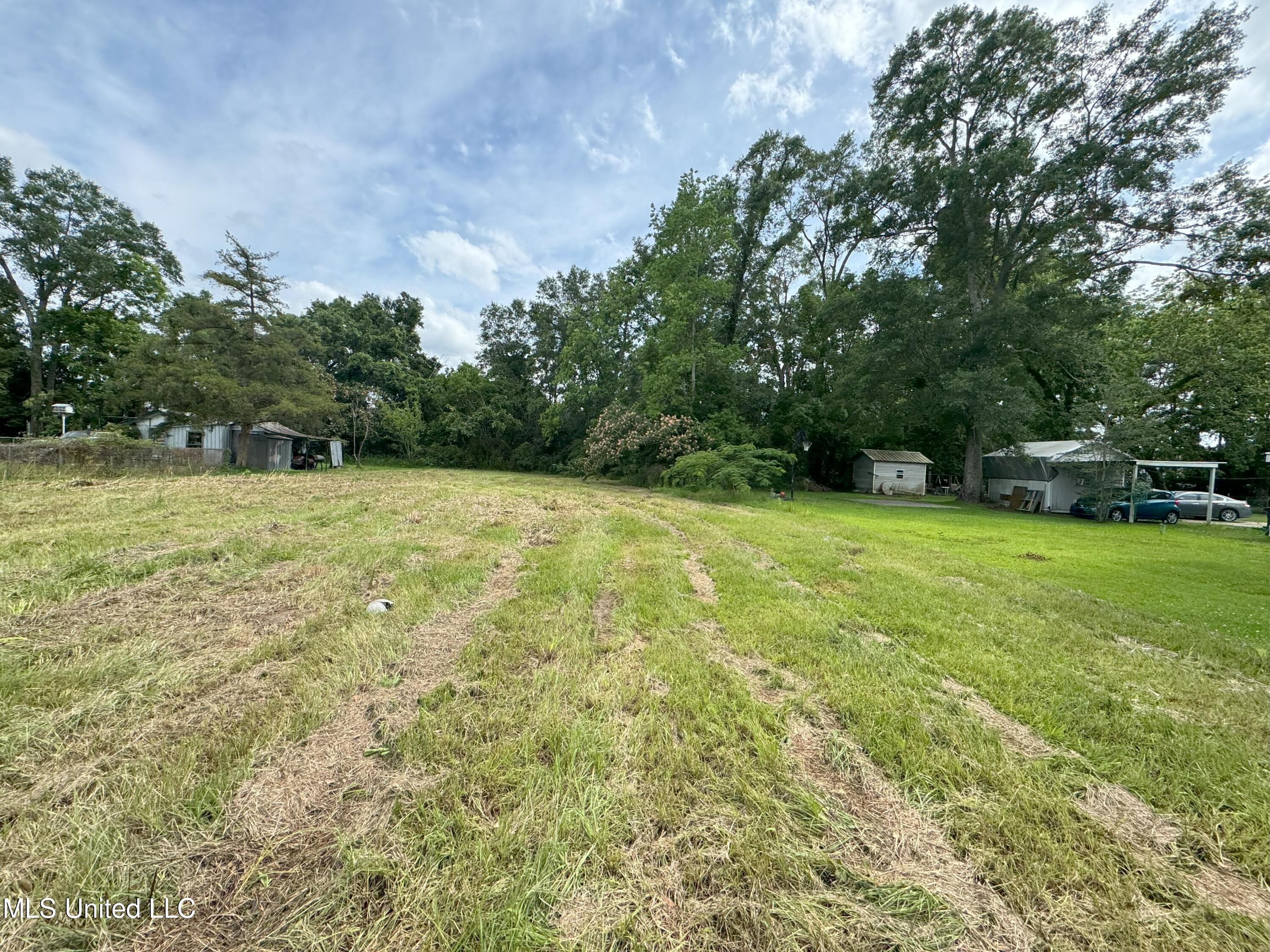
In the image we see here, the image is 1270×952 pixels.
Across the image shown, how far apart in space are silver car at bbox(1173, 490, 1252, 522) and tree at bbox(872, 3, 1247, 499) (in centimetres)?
579

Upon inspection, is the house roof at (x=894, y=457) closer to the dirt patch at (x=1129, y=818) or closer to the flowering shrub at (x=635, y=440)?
the flowering shrub at (x=635, y=440)

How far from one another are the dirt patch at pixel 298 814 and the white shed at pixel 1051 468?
18960 millimetres

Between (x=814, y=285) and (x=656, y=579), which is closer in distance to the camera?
(x=656, y=579)

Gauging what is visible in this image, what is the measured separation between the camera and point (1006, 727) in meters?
2.43

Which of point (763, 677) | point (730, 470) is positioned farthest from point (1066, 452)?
point (763, 677)

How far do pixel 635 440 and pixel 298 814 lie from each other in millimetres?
16397

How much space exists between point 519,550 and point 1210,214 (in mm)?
24659

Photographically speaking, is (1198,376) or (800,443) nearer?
(1198,376)

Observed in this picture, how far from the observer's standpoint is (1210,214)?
14500 millimetres

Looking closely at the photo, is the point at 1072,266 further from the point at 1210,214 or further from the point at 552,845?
the point at 552,845

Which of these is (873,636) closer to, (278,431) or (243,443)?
(243,443)

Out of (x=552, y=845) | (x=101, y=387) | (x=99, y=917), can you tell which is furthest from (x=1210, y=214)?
(x=101, y=387)

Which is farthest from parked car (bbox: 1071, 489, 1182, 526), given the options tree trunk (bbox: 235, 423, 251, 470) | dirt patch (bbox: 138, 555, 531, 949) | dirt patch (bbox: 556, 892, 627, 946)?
tree trunk (bbox: 235, 423, 251, 470)

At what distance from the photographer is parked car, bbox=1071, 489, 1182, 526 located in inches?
533
